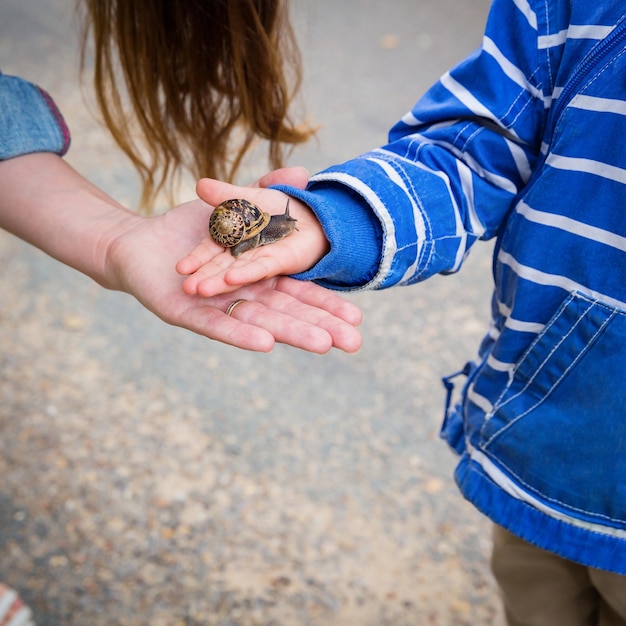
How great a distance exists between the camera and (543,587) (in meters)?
1.52

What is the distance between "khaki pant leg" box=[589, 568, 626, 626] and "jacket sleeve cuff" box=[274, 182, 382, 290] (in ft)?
2.51

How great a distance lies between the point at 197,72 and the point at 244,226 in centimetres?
59

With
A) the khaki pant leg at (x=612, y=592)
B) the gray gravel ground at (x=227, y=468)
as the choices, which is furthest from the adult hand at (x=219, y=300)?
the gray gravel ground at (x=227, y=468)

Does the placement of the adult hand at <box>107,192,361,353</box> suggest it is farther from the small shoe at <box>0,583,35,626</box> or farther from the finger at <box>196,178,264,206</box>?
the small shoe at <box>0,583,35,626</box>

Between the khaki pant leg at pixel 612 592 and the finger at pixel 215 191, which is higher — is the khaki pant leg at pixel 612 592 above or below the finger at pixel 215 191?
below

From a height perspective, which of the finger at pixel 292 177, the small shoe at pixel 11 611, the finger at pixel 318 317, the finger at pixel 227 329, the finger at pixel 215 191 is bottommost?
the small shoe at pixel 11 611

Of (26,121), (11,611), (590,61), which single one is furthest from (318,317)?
(11,611)

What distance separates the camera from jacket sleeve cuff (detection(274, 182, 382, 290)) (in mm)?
1341

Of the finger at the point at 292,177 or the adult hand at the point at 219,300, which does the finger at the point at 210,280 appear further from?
the finger at the point at 292,177

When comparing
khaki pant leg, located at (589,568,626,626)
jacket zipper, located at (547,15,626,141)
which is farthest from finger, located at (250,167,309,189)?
khaki pant leg, located at (589,568,626,626)

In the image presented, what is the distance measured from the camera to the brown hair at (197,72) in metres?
1.74

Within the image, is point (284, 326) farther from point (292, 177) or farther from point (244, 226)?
point (292, 177)

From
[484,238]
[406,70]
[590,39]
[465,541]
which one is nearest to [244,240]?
[484,238]

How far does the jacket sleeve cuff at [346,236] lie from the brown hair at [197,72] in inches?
22.7
